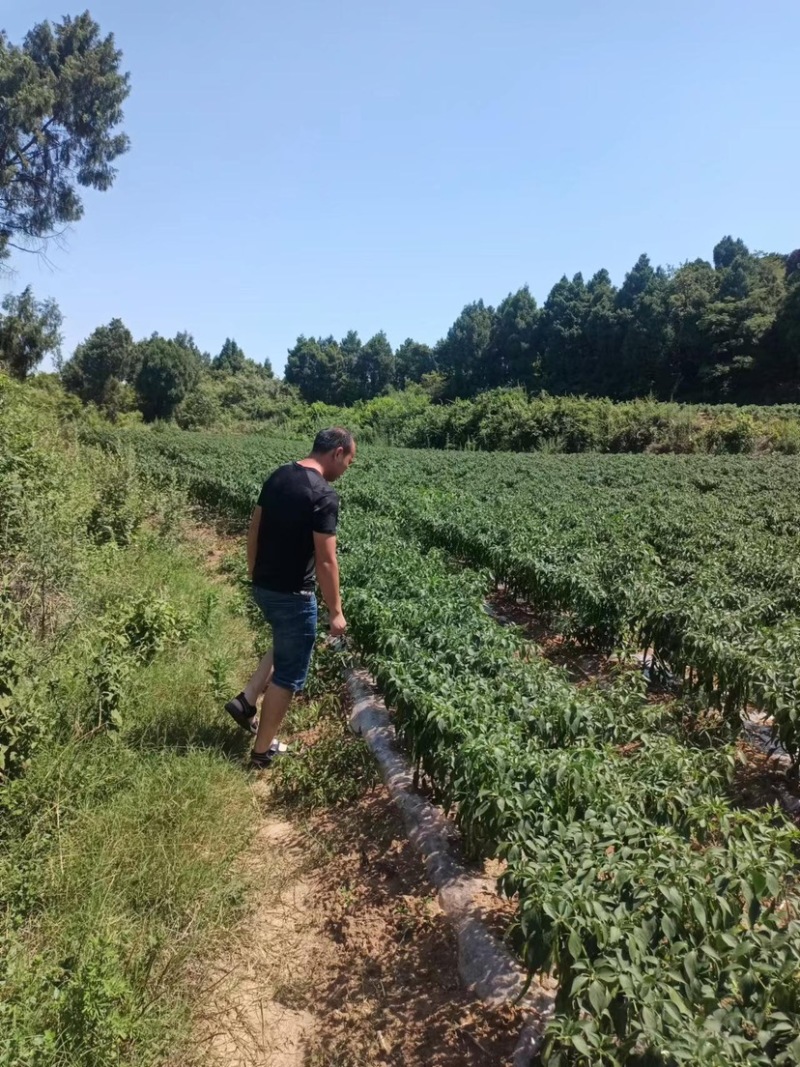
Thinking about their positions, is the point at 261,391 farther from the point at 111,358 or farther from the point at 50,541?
the point at 50,541

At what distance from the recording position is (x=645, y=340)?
179ft

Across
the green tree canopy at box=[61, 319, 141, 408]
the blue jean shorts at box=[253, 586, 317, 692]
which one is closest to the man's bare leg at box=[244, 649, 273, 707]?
the blue jean shorts at box=[253, 586, 317, 692]

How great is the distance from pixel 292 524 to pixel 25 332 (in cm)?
2858

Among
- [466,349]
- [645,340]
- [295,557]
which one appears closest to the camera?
[295,557]

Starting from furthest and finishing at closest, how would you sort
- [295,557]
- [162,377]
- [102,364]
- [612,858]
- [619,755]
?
[162,377]
[102,364]
[295,557]
[619,755]
[612,858]

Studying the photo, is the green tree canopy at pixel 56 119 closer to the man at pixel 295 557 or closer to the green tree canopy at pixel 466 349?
the man at pixel 295 557

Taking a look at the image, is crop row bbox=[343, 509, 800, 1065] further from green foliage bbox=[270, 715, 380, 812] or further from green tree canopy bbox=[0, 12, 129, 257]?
green tree canopy bbox=[0, 12, 129, 257]

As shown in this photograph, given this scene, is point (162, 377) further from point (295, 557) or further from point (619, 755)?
point (619, 755)

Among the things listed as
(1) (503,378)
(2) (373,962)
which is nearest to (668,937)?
(2) (373,962)

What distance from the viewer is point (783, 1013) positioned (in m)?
1.68

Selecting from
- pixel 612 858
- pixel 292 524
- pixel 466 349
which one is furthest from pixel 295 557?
pixel 466 349

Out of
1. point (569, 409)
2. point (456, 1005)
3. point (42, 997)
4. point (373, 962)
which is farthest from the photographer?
point (569, 409)

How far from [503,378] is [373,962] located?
7293cm

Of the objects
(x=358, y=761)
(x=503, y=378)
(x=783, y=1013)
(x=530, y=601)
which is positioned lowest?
(x=358, y=761)
